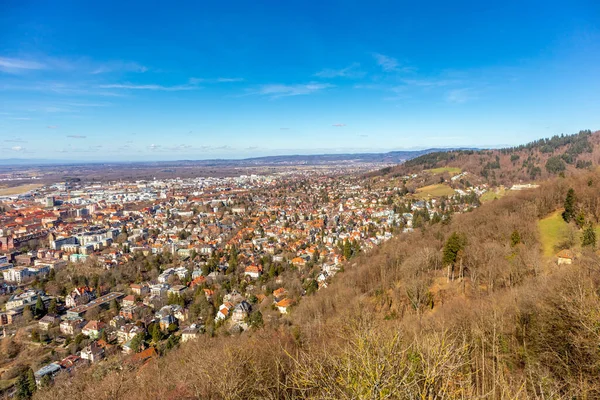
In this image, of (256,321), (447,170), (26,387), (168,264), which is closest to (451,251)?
(256,321)

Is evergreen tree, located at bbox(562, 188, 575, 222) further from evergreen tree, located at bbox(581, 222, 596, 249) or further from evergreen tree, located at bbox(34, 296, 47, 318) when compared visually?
evergreen tree, located at bbox(34, 296, 47, 318)

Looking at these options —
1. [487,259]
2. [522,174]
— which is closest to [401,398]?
[487,259]

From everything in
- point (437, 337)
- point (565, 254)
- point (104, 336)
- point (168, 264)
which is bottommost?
point (168, 264)

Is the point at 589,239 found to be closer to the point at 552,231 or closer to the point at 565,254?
the point at 565,254

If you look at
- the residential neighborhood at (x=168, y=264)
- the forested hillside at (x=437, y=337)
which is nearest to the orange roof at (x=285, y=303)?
the residential neighborhood at (x=168, y=264)

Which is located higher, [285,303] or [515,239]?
[515,239]

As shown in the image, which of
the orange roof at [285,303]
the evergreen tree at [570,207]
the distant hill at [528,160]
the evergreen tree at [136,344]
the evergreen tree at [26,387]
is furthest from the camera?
the distant hill at [528,160]

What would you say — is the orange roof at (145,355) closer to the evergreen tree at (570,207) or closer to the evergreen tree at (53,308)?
the evergreen tree at (53,308)
